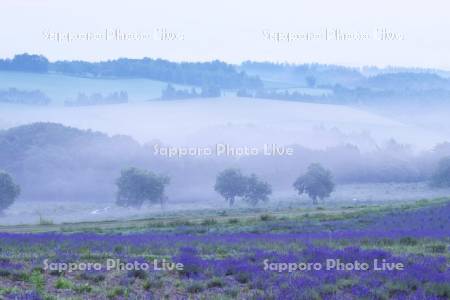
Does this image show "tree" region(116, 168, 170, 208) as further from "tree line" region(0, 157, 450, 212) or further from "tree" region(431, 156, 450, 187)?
"tree" region(431, 156, 450, 187)

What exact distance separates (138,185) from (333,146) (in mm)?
82777

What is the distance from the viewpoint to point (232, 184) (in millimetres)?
108750

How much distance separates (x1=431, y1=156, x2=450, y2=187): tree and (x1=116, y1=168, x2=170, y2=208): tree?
155ft

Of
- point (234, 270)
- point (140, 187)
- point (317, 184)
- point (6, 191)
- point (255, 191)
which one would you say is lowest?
point (255, 191)

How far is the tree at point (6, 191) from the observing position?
9581 cm

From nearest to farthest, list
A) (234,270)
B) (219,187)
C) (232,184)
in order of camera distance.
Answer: (234,270) → (232,184) → (219,187)

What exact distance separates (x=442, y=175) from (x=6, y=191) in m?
69.4

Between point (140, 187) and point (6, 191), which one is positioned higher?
point (6, 191)

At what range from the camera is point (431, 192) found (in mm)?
113312

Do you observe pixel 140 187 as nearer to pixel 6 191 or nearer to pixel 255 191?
pixel 255 191

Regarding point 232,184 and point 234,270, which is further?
point 232,184

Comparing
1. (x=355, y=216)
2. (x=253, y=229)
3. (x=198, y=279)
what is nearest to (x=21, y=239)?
(x=253, y=229)

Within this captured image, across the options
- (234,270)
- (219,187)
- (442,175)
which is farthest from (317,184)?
(234,270)

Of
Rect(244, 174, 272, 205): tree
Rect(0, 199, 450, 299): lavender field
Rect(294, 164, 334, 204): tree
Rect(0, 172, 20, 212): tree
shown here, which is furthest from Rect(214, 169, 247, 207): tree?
Rect(0, 199, 450, 299): lavender field
